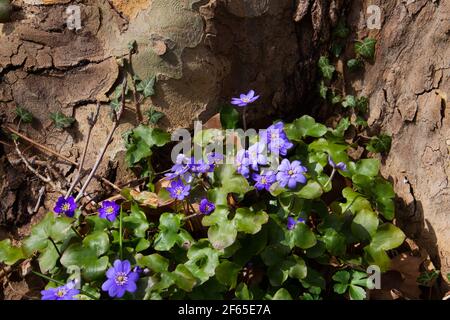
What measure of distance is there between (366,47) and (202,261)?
1.44 metres

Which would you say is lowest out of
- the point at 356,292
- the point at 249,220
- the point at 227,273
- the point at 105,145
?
the point at 356,292

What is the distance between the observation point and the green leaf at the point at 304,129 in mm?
3014

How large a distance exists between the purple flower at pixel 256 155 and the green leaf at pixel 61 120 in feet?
3.25

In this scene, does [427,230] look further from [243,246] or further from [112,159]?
[112,159]

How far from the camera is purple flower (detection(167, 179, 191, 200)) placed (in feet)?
8.80

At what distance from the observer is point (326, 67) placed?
3326 mm

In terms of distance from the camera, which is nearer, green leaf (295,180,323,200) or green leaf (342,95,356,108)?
green leaf (295,180,323,200)

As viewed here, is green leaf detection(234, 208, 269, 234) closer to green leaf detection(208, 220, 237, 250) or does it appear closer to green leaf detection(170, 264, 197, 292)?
green leaf detection(208, 220, 237, 250)

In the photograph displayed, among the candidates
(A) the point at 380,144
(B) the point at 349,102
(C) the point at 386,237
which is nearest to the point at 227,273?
(C) the point at 386,237

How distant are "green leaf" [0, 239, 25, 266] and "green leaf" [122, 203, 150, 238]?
1.52ft

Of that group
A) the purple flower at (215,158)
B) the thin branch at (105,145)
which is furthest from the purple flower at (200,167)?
the thin branch at (105,145)

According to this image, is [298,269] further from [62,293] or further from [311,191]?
[62,293]

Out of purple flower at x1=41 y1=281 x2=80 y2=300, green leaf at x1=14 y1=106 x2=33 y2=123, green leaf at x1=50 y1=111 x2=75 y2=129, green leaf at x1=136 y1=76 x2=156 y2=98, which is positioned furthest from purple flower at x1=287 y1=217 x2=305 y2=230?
green leaf at x1=14 y1=106 x2=33 y2=123

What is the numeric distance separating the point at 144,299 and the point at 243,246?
470 millimetres
